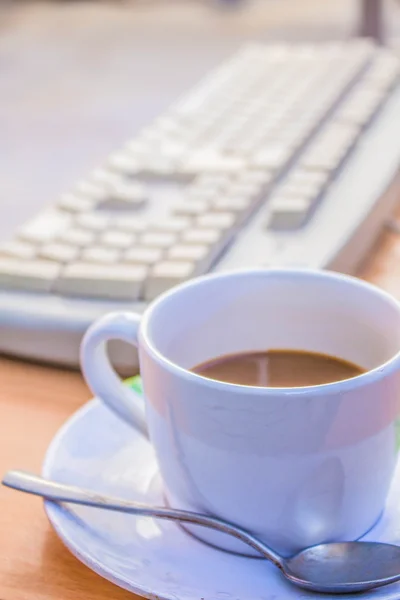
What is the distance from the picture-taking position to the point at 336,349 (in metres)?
0.35

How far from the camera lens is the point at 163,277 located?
1.29ft

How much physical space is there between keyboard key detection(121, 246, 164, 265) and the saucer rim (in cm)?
8

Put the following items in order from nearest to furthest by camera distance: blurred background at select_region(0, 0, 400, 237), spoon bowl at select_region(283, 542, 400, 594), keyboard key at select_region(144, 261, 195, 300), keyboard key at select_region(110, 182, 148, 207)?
spoon bowl at select_region(283, 542, 400, 594) < keyboard key at select_region(144, 261, 195, 300) < keyboard key at select_region(110, 182, 148, 207) < blurred background at select_region(0, 0, 400, 237)

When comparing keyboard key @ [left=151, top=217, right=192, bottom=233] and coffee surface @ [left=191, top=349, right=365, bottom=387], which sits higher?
coffee surface @ [left=191, top=349, right=365, bottom=387]

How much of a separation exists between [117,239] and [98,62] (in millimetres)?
534

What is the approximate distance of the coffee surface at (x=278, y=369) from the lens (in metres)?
0.33

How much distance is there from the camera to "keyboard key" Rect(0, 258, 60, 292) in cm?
41

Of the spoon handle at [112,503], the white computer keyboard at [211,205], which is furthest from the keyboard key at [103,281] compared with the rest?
the spoon handle at [112,503]

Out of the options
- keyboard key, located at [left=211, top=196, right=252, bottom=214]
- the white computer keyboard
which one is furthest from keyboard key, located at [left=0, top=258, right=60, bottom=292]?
keyboard key, located at [left=211, top=196, right=252, bottom=214]

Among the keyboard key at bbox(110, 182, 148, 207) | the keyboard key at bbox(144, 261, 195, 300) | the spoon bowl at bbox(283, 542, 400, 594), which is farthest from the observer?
the keyboard key at bbox(110, 182, 148, 207)

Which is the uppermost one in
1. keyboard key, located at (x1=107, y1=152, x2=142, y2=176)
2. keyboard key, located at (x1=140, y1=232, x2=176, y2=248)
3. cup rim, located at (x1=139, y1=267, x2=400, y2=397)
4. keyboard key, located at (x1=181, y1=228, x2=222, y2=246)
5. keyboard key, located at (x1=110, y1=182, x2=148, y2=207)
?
cup rim, located at (x1=139, y1=267, x2=400, y2=397)

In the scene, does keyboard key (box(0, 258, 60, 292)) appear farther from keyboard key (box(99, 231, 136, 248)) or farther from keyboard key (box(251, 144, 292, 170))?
keyboard key (box(251, 144, 292, 170))

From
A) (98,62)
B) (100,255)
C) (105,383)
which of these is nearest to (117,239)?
(100,255)

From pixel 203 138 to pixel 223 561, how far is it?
0.38 meters
